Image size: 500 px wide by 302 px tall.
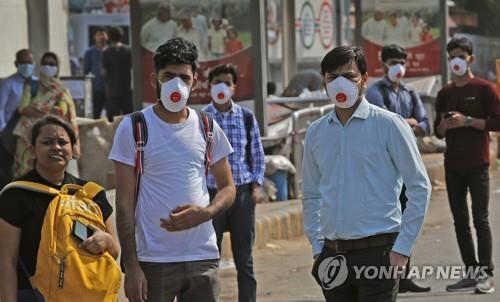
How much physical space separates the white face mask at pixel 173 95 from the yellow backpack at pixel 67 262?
1.86ft

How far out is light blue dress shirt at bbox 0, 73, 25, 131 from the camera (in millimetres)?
11688

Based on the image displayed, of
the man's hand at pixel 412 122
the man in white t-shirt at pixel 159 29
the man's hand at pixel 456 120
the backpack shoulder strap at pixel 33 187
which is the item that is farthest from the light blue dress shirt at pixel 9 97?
the backpack shoulder strap at pixel 33 187

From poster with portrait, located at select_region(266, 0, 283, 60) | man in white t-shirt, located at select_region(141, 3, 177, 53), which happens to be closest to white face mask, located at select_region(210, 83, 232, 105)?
man in white t-shirt, located at select_region(141, 3, 177, 53)

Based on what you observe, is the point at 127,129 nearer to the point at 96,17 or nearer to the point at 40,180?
the point at 40,180

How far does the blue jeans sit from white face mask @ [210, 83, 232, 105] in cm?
60

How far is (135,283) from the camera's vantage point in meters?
5.16

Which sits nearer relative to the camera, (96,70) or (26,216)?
(26,216)

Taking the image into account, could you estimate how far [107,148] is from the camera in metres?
12.5

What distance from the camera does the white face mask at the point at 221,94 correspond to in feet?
27.0

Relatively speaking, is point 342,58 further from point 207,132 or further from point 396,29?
point 396,29

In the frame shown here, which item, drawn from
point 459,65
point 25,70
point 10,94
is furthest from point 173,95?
point 25,70

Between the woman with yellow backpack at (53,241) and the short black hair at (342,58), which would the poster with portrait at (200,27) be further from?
the woman with yellow backpack at (53,241)

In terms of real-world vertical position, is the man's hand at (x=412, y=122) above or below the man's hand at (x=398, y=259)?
above

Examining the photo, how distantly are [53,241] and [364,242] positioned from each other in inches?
51.6
